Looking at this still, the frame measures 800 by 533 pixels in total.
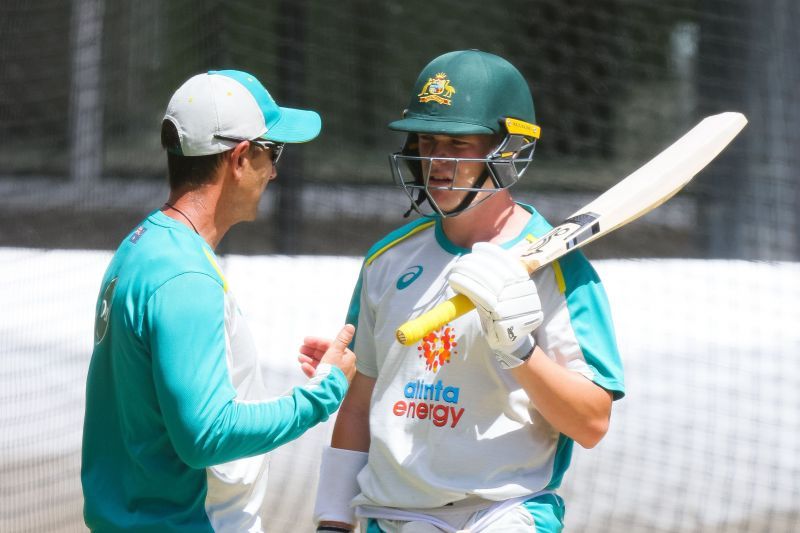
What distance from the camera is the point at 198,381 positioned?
1.97m

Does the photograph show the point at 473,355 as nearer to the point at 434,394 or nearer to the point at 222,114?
the point at 434,394

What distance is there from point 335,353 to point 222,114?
0.53 m

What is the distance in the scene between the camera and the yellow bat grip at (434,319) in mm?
2084

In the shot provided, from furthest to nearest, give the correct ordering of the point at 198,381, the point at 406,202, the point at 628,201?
1. the point at 406,202
2. the point at 628,201
3. the point at 198,381

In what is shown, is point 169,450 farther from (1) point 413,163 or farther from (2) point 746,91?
(2) point 746,91

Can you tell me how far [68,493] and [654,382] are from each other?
105 inches

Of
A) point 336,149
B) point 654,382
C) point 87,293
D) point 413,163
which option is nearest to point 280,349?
point 87,293

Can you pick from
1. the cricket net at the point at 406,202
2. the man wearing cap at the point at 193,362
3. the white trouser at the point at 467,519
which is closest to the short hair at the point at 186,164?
the man wearing cap at the point at 193,362

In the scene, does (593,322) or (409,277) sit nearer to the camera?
(593,322)

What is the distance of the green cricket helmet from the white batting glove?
→ 24cm

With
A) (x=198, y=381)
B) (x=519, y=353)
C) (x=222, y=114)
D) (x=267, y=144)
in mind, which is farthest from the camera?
(x=267, y=144)

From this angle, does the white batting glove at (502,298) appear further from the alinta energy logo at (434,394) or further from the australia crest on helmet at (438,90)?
the australia crest on helmet at (438,90)

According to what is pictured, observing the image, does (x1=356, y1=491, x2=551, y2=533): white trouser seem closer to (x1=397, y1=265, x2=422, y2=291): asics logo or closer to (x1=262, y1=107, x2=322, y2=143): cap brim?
(x1=397, y1=265, x2=422, y2=291): asics logo

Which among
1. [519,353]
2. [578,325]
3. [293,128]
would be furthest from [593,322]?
[293,128]
